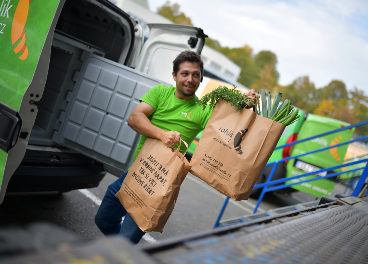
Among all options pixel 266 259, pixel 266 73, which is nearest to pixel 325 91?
pixel 266 73

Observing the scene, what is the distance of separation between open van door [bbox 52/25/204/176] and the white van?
0.04 feet

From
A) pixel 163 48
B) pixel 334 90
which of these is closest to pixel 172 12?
pixel 334 90

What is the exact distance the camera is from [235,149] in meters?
1.80

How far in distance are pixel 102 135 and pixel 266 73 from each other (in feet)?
184

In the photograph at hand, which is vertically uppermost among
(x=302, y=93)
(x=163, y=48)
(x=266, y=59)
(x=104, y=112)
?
(x=266, y=59)

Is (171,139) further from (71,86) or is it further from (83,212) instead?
(83,212)

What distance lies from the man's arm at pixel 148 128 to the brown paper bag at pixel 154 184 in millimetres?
47

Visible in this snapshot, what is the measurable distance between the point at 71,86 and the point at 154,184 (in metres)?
2.03

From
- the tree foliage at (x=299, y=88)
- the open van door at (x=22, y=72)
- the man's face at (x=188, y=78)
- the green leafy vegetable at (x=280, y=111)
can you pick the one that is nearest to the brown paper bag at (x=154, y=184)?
the man's face at (x=188, y=78)

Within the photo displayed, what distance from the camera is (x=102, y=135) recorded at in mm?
3014

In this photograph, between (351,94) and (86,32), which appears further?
(351,94)

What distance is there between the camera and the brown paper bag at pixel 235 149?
174cm

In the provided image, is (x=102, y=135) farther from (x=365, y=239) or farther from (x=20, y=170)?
(x=365, y=239)

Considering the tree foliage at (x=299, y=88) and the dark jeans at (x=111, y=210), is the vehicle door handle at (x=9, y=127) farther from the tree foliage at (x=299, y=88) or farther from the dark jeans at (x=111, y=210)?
the tree foliage at (x=299, y=88)
